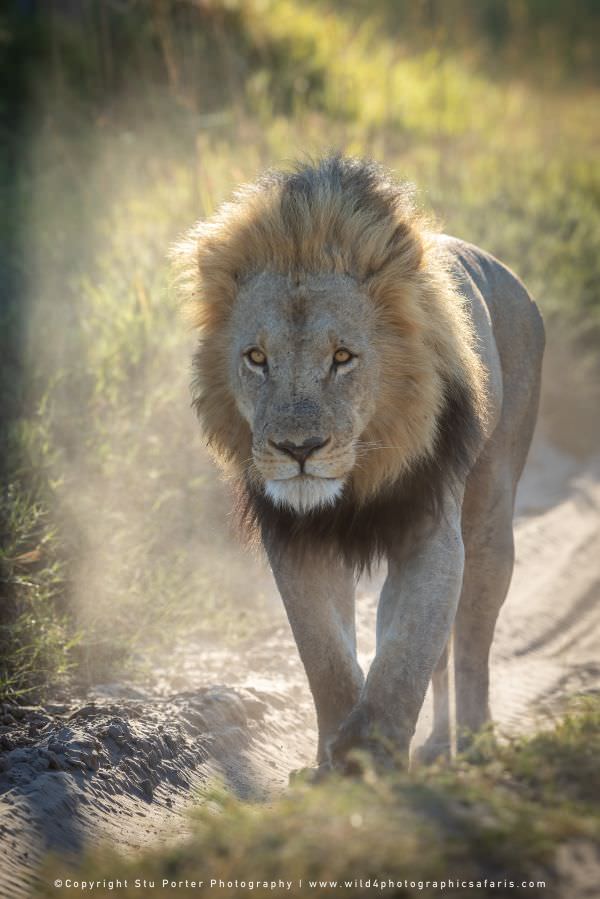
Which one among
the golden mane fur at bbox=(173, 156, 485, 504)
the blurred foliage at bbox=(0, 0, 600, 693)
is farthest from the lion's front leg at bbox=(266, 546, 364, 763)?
the blurred foliage at bbox=(0, 0, 600, 693)

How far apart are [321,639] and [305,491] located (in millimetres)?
549

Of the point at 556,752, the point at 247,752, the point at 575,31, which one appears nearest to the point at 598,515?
the point at 247,752

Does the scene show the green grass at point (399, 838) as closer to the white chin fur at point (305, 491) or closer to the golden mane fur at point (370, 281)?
the white chin fur at point (305, 491)

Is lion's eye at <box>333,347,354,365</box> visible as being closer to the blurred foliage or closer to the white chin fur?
the white chin fur

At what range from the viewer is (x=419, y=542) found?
12.2ft

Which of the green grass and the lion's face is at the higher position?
the lion's face

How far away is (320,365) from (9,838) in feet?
5.04

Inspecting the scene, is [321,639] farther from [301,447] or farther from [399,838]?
[399,838]

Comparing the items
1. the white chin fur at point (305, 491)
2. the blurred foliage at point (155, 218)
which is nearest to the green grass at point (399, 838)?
the white chin fur at point (305, 491)

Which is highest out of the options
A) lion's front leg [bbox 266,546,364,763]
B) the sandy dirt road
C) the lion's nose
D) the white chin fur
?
the lion's nose

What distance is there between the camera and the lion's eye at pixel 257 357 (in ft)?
12.1

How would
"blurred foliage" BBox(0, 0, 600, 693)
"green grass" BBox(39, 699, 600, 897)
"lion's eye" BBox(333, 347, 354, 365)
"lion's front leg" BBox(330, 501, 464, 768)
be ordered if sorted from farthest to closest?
"blurred foliage" BBox(0, 0, 600, 693)
"lion's eye" BBox(333, 347, 354, 365)
"lion's front leg" BBox(330, 501, 464, 768)
"green grass" BBox(39, 699, 600, 897)

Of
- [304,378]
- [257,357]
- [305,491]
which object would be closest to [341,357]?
[304,378]

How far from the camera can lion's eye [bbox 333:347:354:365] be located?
3617 mm
